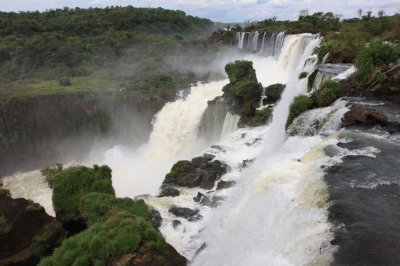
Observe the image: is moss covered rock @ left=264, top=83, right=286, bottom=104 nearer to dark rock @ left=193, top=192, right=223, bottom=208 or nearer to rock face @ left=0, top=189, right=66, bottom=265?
dark rock @ left=193, top=192, right=223, bottom=208

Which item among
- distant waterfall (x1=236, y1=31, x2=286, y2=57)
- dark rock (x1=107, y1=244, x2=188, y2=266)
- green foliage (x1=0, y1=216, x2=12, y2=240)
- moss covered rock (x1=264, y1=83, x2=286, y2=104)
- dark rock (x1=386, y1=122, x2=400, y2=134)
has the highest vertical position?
dark rock (x1=386, y1=122, x2=400, y2=134)

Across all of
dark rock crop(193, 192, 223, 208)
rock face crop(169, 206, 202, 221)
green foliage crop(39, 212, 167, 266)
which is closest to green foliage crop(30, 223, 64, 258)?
green foliage crop(39, 212, 167, 266)

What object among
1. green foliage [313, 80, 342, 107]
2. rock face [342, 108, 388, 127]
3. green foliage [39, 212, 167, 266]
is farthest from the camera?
green foliage [313, 80, 342, 107]

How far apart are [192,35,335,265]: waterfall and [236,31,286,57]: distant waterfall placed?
31271 millimetres

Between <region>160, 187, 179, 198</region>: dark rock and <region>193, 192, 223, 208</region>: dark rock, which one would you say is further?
<region>160, 187, 179, 198</region>: dark rock

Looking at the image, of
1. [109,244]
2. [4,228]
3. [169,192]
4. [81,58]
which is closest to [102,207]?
[4,228]

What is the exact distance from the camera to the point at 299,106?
61.3ft

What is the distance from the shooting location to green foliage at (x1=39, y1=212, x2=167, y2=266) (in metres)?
9.57

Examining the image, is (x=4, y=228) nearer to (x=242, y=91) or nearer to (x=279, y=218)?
(x=279, y=218)

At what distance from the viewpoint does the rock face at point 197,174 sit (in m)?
20.8

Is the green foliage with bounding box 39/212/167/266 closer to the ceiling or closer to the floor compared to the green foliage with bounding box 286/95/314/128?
closer to the floor

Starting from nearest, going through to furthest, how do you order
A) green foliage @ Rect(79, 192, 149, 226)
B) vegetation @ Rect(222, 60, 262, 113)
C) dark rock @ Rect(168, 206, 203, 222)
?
green foliage @ Rect(79, 192, 149, 226) < dark rock @ Rect(168, 206, 203, 222) < vegetation @ Rect(222, 60, 262, 113)

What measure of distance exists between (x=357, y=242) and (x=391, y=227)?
133 cm

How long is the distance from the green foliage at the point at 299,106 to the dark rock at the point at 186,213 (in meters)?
6.20
